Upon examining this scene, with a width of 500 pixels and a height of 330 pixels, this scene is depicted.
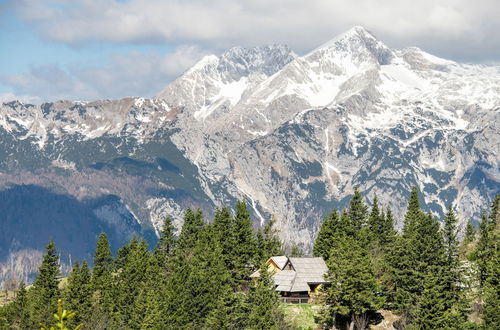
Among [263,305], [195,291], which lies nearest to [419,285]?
[263,305]

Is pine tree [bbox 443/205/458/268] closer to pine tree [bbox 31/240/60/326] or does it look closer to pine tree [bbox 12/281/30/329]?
pine tree [bbox 31/240/60/326]

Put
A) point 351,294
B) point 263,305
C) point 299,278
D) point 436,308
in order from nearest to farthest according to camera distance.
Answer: point 436,308, point 263,305, point 351,294, point 299,278

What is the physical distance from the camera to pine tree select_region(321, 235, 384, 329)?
337 ft

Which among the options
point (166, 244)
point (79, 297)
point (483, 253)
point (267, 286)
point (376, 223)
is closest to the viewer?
point (267, 286)

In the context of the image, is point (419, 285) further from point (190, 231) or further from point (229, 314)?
point (190, 231)

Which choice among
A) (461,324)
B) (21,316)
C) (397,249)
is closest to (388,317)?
(397,249)

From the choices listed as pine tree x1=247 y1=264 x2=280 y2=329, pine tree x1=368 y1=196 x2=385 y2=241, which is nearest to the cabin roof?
pine tree x1=247 y1=264 x2=280 y2=329

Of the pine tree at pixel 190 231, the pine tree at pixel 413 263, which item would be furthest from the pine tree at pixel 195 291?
the pine tree at pixel 190 231

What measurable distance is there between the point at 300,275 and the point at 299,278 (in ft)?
2.36

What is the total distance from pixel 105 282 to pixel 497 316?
219 ft

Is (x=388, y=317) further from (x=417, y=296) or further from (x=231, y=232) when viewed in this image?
(x=231, y=232)

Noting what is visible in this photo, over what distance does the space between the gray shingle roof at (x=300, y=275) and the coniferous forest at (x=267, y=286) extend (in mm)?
6104

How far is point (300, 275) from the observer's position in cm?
12381

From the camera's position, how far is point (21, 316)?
137 metres
